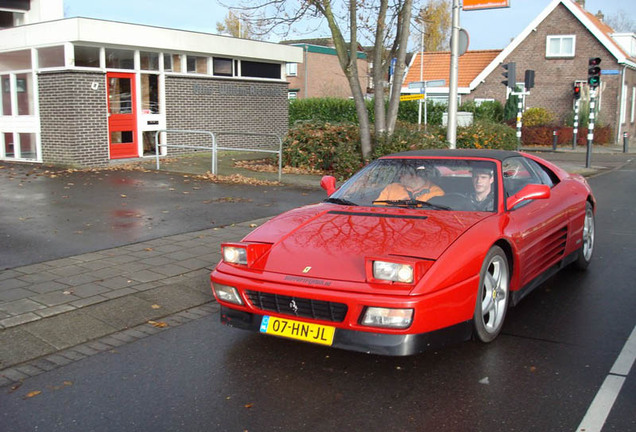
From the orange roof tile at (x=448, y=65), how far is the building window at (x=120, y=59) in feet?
86.8

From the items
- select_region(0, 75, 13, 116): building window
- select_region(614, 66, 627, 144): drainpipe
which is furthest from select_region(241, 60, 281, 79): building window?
select_region(614, 66, 627, 144): drainpipe

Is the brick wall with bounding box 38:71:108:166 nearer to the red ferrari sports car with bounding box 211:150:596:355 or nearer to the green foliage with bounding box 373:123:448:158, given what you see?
the green foliage with bounding box 373:123:448:158

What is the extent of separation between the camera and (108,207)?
10.5 m

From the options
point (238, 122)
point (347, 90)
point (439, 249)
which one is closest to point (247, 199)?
point (439, 249)

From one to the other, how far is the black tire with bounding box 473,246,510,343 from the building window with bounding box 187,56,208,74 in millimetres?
16122

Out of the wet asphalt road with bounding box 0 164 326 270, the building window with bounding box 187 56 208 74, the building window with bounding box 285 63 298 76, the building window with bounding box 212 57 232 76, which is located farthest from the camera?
the building window with bounding box 285 63 298 76

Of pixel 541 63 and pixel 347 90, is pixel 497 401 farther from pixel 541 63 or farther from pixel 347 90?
pixel 347 90

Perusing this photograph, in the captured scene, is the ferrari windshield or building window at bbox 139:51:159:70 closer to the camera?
the ferrari windshield

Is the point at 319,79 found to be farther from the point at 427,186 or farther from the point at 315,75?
the point at 427,186

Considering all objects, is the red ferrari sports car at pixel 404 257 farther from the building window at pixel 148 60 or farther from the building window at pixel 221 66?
the building window at pixel 221 66

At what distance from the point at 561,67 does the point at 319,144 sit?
26525 mm

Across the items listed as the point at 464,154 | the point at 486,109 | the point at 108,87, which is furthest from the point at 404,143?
the point at 486,109

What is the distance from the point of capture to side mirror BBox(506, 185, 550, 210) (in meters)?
5.26

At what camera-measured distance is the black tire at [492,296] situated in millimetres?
4480
